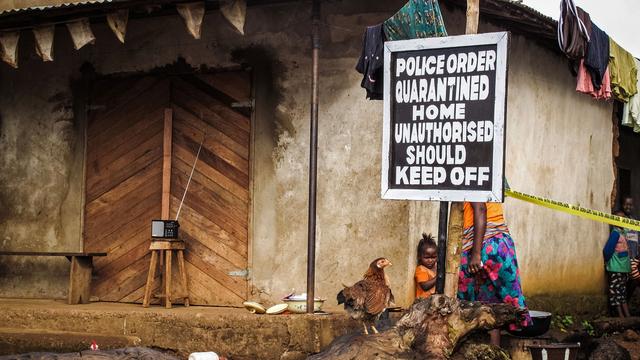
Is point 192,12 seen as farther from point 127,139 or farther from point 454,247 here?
point 454,247

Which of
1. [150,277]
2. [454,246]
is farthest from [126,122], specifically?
[454,246]

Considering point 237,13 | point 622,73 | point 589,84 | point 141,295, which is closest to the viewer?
point 237,13

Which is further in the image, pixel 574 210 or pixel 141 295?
pixel 141 295

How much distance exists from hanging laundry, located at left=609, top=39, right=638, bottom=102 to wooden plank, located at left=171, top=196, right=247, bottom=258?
4542 millimetres

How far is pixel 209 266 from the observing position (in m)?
9.26

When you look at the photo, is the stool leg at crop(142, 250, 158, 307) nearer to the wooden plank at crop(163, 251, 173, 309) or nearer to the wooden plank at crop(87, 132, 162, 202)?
the wooden plank at crop(163, 251, 173, 309)

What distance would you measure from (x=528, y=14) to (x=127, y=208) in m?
4.59

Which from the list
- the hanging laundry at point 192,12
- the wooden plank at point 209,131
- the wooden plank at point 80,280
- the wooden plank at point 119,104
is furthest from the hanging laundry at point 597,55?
the wooden plank at point 80,280

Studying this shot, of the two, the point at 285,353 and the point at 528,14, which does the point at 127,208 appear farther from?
the point at 528,14

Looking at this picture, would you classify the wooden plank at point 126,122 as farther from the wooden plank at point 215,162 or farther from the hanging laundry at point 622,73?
the hanging laundry at point 622,73

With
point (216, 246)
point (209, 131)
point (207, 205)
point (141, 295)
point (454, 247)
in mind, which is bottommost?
point (141, 295)

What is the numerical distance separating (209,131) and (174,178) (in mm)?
616

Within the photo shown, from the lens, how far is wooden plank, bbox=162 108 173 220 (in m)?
9.38

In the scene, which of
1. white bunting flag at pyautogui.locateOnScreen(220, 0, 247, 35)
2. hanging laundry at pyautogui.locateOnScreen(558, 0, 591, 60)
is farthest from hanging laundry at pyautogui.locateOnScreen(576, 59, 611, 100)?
white bunting flag at pyautogui.locateOnScreen(220, 0, 247, 35)
